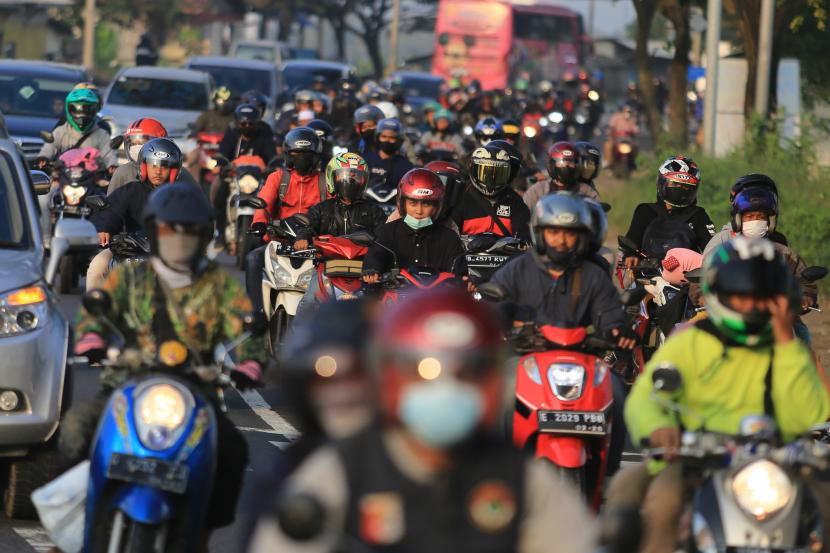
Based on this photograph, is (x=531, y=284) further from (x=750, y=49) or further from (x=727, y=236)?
(x=750, y=49)

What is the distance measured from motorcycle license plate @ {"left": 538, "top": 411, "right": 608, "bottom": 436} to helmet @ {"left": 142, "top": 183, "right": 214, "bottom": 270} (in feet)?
5.88

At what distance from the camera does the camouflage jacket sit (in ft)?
23.9

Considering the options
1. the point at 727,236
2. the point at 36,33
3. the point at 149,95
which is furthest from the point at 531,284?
the point at 36,33

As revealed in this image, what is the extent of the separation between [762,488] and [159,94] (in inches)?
977

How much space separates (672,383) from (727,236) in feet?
18.4

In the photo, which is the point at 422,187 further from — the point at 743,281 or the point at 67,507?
the point at 743,281

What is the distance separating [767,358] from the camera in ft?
21.7

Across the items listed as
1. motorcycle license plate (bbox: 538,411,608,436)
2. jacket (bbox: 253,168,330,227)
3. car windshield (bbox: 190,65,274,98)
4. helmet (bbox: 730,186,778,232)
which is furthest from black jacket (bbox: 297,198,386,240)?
car windshield (bbox: 190,65,274,98)

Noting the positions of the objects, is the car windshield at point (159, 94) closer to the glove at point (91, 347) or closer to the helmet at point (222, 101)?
the helmet at point (222, 101)

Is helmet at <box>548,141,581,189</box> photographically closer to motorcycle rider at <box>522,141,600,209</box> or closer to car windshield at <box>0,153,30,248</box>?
motorcycle rider at <box>522,141,600,209</box>

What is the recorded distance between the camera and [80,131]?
19609mm

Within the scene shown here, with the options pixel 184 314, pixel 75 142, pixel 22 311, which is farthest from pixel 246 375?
pixel 75 142

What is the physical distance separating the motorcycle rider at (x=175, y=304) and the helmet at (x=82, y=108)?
12.2m

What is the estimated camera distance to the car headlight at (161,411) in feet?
21.9
